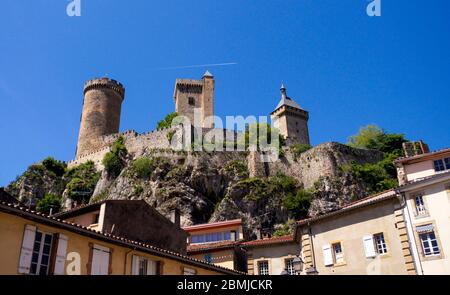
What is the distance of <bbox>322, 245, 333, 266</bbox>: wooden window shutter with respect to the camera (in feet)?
73.2

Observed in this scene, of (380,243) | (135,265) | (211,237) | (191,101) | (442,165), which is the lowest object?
(135,265)

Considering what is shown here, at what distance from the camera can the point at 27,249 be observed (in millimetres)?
12641

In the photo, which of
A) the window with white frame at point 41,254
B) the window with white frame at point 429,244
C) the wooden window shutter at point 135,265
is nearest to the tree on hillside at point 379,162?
the window with white frame at point 429,244

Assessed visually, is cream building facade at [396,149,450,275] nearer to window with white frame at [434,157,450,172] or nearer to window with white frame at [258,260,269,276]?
window with white frame at [434,157,450,172]

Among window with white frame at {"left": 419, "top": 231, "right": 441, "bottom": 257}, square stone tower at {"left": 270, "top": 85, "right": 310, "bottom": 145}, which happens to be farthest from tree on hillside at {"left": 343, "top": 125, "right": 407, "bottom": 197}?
window with white frame at {"left": 419, "top": 231, "right": 441, "bottom": 257}

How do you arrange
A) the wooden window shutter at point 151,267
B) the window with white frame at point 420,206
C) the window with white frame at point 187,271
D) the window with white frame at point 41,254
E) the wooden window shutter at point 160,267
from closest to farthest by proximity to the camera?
the window with white frame at point 41,254 < the wooden window shutter at point 151,267 < the wooden window shutter at point 160,267 < the window with white frame at point 187,271 < the window with white frame at point 420,206

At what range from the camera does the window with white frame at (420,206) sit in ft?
66.0

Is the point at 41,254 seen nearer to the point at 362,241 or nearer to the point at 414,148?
the point at 362,241

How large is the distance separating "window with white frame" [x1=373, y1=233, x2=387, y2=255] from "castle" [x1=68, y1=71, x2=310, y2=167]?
4489cm

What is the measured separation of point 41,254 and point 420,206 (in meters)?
16.2

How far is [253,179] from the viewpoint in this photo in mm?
47969

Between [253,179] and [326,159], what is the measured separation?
10.4 meters

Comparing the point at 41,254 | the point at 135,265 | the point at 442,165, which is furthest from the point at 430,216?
the point at 41,254

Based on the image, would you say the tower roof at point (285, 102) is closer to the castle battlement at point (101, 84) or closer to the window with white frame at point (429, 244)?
the castle battlement at point (101, 84)
